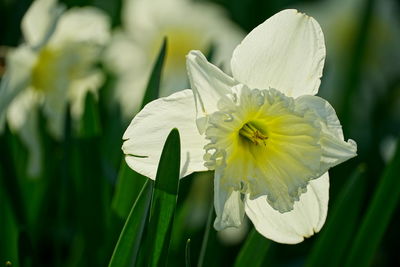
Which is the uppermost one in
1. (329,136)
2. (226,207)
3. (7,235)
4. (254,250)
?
(329,136)

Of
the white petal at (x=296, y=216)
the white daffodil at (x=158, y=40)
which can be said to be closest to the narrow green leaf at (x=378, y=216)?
the white petal at (x=296, y=216)

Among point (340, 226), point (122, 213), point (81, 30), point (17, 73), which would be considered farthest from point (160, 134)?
point (81, 30)

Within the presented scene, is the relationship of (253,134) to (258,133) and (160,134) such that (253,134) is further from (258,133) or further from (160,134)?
(160,134)

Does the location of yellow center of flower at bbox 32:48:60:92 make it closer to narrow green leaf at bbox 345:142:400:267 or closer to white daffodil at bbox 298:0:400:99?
narrow green leaf at bbox 345:142:400:267

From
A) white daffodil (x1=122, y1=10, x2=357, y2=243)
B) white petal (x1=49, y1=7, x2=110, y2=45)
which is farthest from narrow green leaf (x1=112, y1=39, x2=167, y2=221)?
white petal (x1=49, y1=7, x2=110, y2=45)

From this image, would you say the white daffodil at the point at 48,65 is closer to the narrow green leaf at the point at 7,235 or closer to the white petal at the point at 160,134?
the narrow green leaf at the point at 7,235

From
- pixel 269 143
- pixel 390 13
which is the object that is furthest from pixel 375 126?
pixel 269 143
